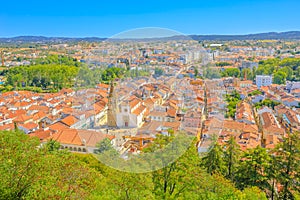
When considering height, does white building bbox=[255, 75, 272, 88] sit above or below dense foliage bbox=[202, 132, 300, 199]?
below

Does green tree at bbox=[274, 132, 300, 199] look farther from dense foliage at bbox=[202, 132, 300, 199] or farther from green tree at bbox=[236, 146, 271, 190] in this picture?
green tree at bbox=[236, 146, 271, 190]

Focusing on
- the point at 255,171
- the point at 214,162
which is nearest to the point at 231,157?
the point at 214,162

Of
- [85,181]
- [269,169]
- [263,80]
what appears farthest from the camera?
[263,80]

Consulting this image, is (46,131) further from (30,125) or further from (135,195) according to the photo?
(135,195)

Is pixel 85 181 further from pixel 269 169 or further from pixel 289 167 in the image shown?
pixel 289 167

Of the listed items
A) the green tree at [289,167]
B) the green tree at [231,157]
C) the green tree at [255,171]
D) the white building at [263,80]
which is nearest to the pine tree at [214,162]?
the green tree at [231,157]

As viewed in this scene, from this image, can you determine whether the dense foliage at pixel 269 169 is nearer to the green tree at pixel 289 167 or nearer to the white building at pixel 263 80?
the green tree at pixel 289 167

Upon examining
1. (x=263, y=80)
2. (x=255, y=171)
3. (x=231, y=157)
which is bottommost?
(x=263, y=80)

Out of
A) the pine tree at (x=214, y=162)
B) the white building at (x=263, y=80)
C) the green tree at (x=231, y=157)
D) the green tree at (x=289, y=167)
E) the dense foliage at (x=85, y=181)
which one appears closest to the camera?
the dense foliage at (x=85, y=181)

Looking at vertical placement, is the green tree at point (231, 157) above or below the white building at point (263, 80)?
above

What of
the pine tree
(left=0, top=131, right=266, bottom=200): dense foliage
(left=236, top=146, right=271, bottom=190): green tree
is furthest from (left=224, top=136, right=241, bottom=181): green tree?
(left=0, top=131, right=266, bottom=200): dense foliage

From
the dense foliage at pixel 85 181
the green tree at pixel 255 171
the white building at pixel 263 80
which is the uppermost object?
the dense foliage at pixel 85 181
